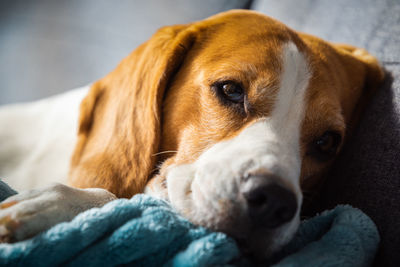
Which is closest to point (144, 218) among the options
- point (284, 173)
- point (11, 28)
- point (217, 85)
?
point (284, 173)

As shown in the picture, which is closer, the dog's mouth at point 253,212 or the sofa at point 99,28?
the dog's mouth at point 253,212

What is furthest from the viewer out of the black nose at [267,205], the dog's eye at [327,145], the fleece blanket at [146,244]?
the dog's eye at [327,145]

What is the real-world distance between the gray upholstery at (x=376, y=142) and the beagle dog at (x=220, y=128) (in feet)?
0.23

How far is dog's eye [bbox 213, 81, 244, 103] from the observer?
3.71 feet

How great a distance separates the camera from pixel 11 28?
118 inches

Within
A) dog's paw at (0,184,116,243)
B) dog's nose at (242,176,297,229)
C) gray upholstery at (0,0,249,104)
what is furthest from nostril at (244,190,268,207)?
gray upholstery at (0,0,249,104)

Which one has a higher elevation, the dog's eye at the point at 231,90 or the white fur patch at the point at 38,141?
the dog's eye at the point at 231,90

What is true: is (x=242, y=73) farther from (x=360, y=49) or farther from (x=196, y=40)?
(x=360, y=49)

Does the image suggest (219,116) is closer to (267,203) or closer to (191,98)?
(191,98)

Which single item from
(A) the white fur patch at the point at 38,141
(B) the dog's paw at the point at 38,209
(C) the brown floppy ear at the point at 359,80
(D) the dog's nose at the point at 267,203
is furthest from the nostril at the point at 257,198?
(A) the white fur patch at the point at 38,141

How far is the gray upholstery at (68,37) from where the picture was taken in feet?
9.26

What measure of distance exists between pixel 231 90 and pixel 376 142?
1.57ft

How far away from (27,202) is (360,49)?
145cm

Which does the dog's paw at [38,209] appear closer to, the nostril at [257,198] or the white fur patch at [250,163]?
the white fur patch at [250,163]
